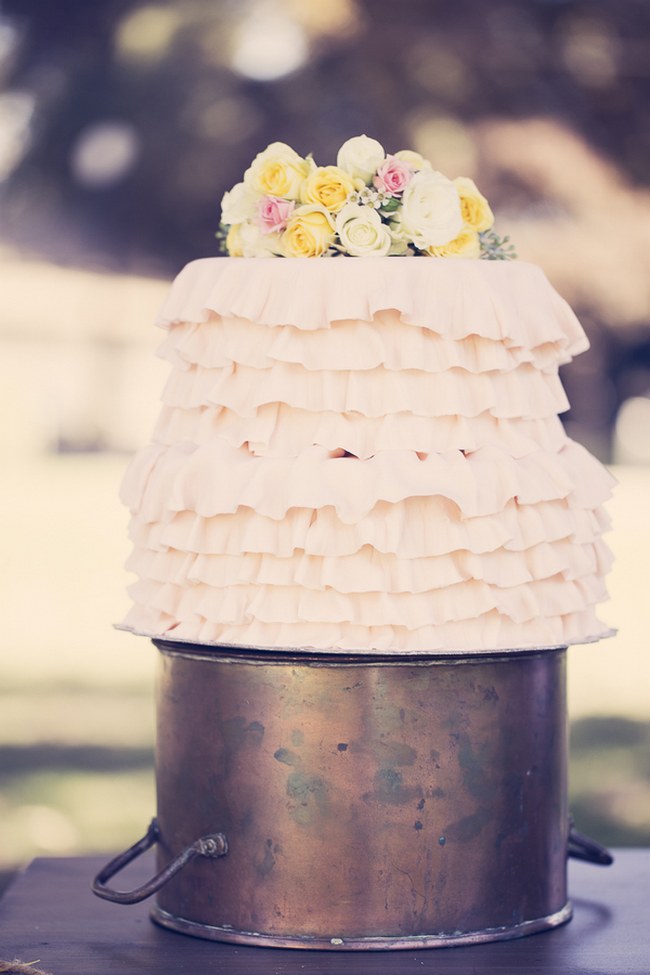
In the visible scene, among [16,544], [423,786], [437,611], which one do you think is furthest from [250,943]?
[16,544]

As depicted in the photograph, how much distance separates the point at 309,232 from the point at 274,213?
0.08m

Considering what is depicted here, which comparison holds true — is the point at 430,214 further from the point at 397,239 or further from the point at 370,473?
the point at 370,473

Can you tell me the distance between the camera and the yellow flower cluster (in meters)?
2.51

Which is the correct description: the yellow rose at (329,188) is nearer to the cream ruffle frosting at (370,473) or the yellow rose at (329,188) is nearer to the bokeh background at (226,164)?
the cream ruffle frosting at (370,473)

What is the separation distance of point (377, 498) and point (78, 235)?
13.8 feet

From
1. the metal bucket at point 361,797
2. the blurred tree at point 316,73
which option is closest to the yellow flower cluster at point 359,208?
the metal bucket at point 361,797

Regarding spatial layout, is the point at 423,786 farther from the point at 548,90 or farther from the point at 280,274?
the point at 548,90

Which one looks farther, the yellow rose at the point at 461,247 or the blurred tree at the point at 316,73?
the blurred tree at the point at 316,73

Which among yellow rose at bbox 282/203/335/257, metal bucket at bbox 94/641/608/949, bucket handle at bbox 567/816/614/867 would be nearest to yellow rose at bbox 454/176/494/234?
yellow rose at bbox 282/203/335/257

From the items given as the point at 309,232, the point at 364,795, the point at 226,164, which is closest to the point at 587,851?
the point at 364,795

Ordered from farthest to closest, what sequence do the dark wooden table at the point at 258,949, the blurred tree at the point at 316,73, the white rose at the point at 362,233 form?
the blurred tree at the point at 316,73 → the white rose at the point at 362,233 → the dark wooden table at the point at 258,949

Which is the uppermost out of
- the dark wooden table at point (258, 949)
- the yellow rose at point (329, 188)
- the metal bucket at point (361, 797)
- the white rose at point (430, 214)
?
the yellow rose at point (329, 188)

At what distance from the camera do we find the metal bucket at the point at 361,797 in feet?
7.89

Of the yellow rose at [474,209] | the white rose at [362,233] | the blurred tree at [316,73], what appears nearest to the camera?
the white rose at [362,233]
